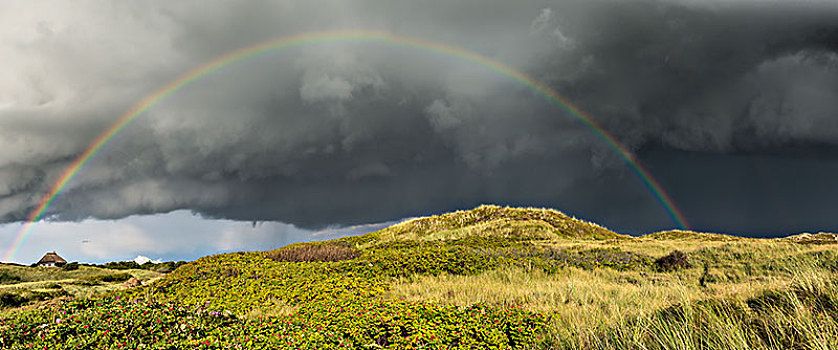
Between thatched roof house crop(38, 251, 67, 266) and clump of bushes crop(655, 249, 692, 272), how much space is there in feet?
185

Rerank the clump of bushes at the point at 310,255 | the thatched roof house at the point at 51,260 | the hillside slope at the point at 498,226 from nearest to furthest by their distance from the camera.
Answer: the clump of bushes at the point at 310,255, the hillside slope at the point at 498,226, the thatched roof house at the point at 51,260

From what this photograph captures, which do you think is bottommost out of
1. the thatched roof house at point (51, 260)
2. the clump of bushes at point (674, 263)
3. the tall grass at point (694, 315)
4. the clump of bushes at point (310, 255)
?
the tall grass at point (694, 315)

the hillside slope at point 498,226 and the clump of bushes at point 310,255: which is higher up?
the hillside slope at point 498,226

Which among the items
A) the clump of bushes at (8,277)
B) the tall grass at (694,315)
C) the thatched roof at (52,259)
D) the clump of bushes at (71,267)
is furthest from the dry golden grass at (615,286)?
the thatched roof at (52,259)

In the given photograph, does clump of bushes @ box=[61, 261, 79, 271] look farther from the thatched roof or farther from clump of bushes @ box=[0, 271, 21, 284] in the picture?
the thatched roof

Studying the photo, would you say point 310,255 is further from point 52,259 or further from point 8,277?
point 52,259

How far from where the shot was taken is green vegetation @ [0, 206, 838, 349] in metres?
5.34

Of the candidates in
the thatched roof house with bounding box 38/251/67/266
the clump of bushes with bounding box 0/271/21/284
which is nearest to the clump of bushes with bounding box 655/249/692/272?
the clump of bushes with bounding box 0/271/21/284

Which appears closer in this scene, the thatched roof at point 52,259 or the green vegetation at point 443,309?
the green vegetation at point 443,309

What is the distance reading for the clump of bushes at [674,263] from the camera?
58.1 feet

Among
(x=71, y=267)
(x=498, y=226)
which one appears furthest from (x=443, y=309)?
(x=71, y=267)

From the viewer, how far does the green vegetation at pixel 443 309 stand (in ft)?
17.5

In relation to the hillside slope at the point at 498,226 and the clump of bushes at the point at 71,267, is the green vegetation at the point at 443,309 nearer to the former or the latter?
the hillside slope at the point at 498,226

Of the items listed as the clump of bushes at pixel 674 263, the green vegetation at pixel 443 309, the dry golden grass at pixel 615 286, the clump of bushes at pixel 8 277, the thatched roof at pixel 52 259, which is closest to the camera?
the green vegetation at pixel 443 309
